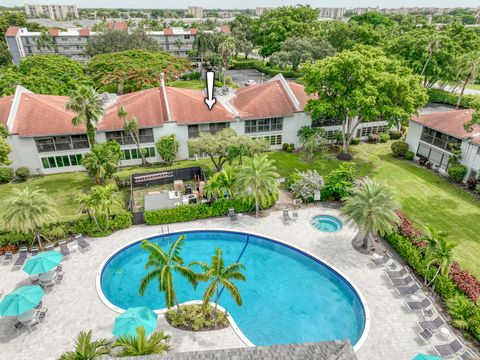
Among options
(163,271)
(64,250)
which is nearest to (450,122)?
(163,271)

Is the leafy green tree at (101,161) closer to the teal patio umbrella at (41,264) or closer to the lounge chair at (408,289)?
the teal patio umbrella at (41,264)

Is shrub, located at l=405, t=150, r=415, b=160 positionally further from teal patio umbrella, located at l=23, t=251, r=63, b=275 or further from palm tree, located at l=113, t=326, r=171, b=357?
teal patio umbrella, located at l=23, t=251, r=63, b=275

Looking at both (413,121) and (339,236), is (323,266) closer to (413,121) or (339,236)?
(339,236)

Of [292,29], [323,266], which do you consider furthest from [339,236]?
[292,29]

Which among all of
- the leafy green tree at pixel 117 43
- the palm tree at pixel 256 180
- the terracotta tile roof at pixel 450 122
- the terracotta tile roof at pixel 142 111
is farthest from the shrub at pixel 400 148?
the leafy green tree at pixel 117 43

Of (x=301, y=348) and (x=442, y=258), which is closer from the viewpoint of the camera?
(x=301, y=348)

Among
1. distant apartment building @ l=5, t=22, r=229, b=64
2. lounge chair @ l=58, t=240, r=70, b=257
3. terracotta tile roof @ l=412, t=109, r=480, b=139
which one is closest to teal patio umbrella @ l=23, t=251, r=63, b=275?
lounge chair @ l=58, t=240, r=70, b=257
